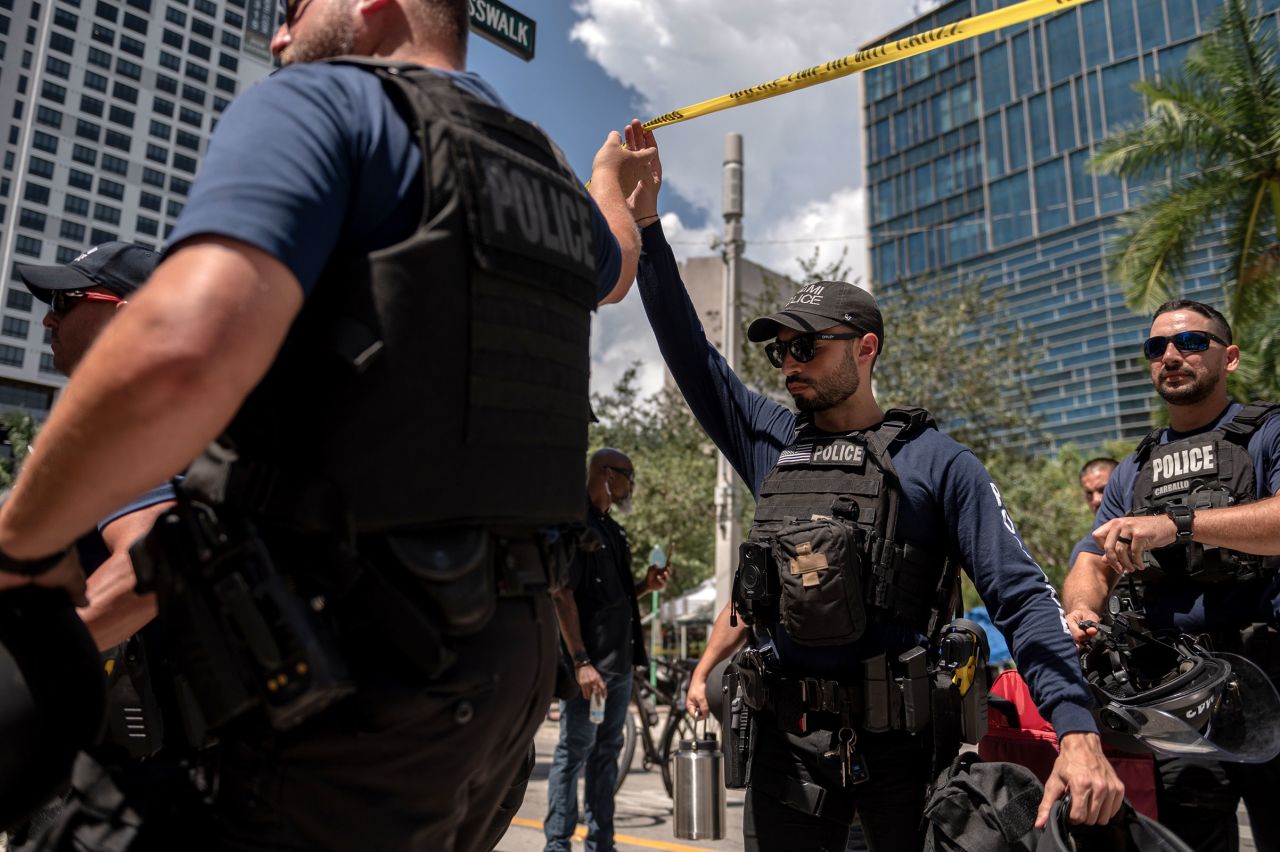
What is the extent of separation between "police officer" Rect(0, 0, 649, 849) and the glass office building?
62848 mm

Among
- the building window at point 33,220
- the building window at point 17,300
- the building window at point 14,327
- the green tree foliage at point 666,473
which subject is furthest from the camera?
the building window at point 33,220

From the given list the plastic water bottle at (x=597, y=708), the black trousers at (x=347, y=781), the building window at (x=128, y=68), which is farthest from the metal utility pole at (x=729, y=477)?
the building window at (x=128, y=68)

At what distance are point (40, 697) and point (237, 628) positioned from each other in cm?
30

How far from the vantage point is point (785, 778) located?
279 centimetres

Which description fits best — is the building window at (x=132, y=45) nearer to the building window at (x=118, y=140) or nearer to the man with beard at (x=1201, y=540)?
the building window at (x=118, y=140)

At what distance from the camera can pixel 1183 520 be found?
3.26 meters

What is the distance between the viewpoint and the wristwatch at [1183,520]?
326 cm

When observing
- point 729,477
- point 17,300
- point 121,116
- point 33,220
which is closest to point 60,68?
point 121,116

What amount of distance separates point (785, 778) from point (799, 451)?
988 mm

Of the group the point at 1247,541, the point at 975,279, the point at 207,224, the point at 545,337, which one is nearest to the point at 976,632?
the point at 1247,541

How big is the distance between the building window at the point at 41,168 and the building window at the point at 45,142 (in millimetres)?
1051

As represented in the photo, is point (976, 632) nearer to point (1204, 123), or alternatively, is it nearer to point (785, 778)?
point (785, 778)

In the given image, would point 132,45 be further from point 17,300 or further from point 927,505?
point 927,505

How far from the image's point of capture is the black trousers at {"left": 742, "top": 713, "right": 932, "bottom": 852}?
2688 millimetres
